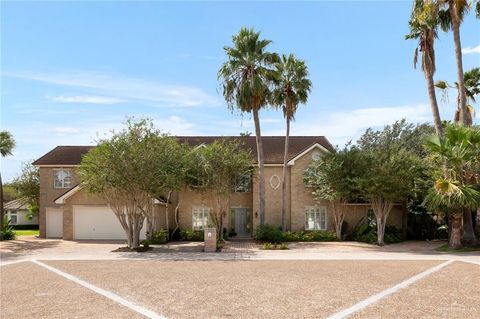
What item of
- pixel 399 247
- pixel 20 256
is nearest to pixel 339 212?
pixel 399 247

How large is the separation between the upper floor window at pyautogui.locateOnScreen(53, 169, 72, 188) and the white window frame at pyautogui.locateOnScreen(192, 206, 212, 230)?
958cm

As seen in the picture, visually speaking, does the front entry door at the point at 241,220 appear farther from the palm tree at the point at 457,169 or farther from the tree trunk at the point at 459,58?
the tree trunk at the point at 459,58

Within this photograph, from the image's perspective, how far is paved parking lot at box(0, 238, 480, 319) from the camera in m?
10.5

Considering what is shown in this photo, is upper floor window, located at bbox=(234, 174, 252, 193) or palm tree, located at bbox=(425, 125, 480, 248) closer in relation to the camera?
palm tree, located at bbox=(425, 125, 480, 248)

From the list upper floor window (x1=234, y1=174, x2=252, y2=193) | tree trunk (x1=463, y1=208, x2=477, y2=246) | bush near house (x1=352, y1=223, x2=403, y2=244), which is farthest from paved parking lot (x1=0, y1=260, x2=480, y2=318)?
upper floor window (x1=234, y1=174, x2=252, y2=193)

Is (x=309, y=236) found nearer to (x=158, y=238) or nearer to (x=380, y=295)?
(x=158, y=238)

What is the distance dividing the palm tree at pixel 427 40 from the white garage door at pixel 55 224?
1015 inches

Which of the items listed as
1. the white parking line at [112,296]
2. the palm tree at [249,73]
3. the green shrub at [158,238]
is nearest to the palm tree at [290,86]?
the palm tree at [249,73]

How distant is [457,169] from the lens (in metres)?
23.5

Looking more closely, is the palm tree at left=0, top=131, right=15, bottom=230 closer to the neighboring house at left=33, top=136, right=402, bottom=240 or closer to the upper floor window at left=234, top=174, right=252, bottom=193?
the neighboring house at left=33, top=136, right=402, bottom=240

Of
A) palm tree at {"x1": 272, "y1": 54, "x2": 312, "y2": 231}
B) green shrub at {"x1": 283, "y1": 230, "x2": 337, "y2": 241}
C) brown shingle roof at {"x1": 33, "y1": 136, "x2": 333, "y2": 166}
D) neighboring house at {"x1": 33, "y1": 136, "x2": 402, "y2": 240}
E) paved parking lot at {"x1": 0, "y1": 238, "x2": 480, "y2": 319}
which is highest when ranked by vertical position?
palm tree at {"x1": 272, "y1": 54, "x2": 312, "y2": 231}

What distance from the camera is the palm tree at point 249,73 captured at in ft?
96.0

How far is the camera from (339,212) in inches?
1220

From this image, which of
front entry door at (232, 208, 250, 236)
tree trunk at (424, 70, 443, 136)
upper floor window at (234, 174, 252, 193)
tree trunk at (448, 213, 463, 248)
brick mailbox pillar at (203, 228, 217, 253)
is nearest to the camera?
brick mailbox pillar at (203, 228, 217, 253)
